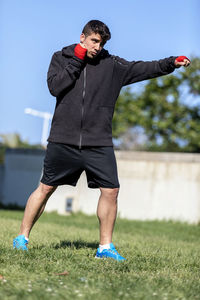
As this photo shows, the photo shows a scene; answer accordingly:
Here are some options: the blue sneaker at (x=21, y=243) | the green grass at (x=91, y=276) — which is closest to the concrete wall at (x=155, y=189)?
the green grass at (x=91, y=276)

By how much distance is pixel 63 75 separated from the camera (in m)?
4.26

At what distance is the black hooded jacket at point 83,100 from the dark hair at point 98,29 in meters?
0.21

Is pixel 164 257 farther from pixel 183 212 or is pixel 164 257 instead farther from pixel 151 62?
pixel 183 212

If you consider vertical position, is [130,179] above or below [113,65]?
below

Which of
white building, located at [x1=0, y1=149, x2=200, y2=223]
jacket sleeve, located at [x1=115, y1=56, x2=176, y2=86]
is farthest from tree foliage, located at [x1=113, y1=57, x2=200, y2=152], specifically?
jacket sleeve, located at [x1=115, y1=56, x2=176, y2=86]

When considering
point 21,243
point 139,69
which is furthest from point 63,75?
point 21,243

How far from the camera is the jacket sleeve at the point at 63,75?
4242 mm

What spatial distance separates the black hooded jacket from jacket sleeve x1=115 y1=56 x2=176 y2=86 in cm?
7

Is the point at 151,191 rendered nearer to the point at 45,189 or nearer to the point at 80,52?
the point at 45,189

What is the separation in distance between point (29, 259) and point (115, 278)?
2.65 feet

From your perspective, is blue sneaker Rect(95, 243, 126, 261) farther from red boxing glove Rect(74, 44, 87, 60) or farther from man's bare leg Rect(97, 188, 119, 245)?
red boxing glove Rect(74, 44, 87, 60)

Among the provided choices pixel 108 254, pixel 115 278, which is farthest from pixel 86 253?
pixel 115 278

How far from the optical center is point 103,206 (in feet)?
14.7

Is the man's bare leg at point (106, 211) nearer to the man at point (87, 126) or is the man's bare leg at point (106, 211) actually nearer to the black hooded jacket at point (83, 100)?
the man at point (87, 126)
